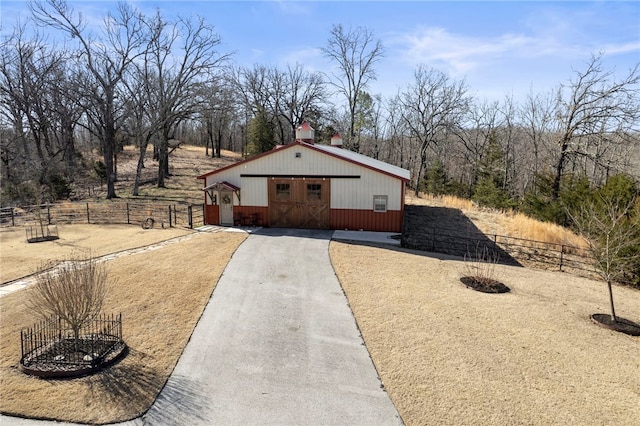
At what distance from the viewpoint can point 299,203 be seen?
62.1ft

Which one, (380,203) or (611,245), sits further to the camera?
(380,203)

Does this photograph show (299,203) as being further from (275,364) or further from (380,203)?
(275,364)

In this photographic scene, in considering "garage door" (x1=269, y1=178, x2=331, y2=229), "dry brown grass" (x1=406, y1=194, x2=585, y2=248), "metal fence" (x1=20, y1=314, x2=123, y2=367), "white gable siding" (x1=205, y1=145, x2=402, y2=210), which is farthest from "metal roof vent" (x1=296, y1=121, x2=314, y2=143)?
"metal fence" (x1=20, y1=314, x2=123, y2=367)

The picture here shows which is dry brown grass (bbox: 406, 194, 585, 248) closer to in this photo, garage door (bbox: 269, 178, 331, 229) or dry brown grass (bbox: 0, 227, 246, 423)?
garage door (bbox: 269, 178, 331, 229)

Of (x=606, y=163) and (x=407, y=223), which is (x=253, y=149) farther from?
(x=606, y=163)

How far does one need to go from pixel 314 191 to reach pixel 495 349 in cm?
1236

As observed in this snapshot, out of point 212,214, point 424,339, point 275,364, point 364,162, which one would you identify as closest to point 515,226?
point 364,162

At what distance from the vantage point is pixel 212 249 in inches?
581

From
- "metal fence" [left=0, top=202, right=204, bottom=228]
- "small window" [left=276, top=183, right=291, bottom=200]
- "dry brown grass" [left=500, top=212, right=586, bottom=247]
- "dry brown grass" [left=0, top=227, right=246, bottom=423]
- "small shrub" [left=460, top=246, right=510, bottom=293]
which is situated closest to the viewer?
"dry brown grass" [left=0, top=227, right=246, bottom=423]

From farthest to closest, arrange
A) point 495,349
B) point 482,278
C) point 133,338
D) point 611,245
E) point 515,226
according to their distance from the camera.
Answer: point 515,226
point 482,278
point 611,245
point 133,338
point 495,349

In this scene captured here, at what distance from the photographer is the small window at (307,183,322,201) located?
18.7 metres

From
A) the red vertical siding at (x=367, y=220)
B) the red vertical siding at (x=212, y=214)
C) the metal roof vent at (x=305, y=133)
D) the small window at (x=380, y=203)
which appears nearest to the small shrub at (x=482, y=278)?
the red vertical siding at (x=367, y=220)

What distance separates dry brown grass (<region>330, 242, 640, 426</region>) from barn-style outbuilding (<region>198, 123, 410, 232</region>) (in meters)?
5.87

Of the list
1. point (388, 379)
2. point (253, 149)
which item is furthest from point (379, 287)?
point (253, 149)
